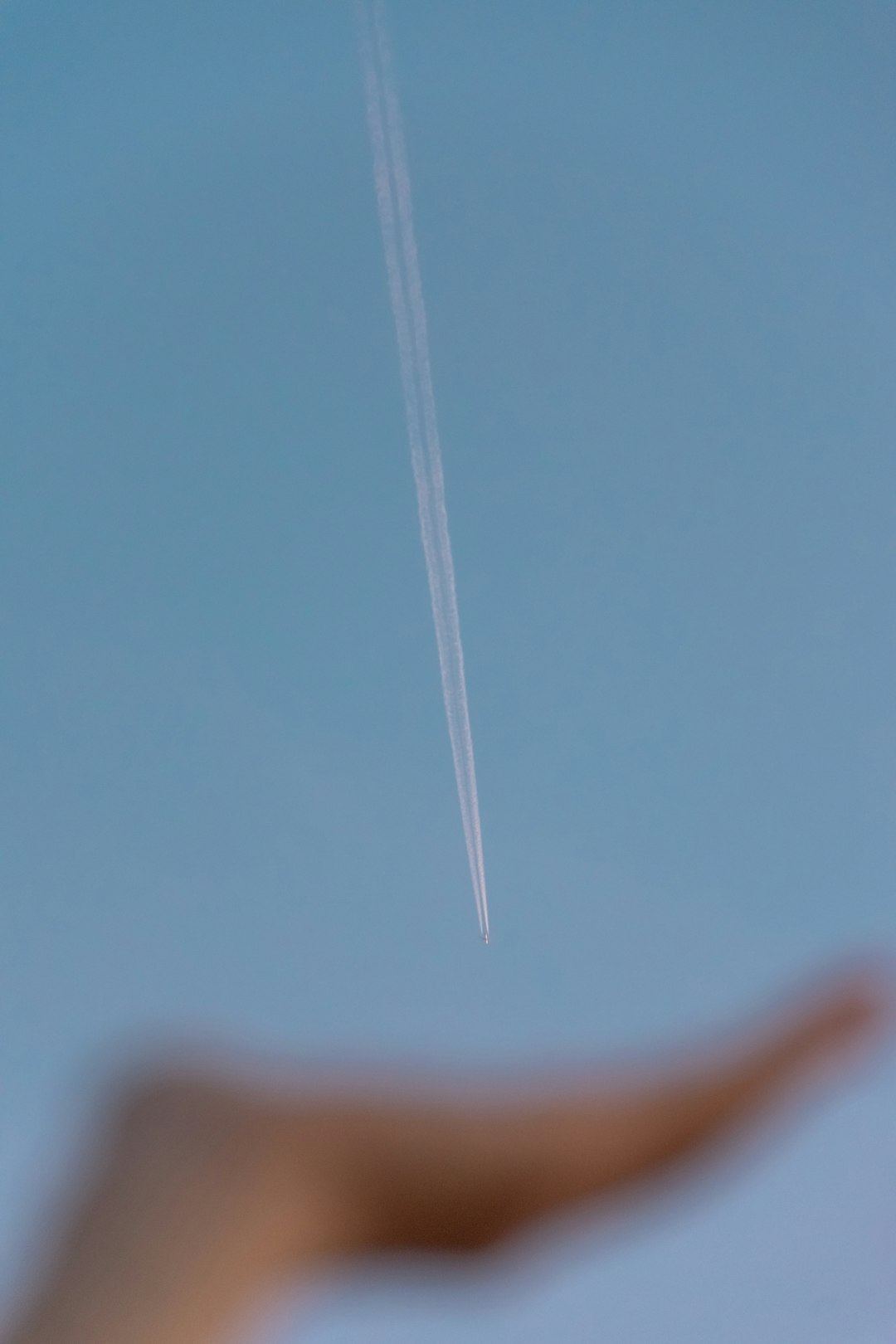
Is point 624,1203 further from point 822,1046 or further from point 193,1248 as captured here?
point 193,1248

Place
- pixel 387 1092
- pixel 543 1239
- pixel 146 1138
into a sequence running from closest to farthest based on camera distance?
1. pixel 543 1239
2. pixel 146 1138
3. pixel 387 1092

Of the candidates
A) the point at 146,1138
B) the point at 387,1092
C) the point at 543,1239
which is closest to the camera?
the point at 543,1239

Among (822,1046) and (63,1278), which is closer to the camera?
(63,1278)

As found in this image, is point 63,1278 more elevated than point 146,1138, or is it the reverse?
point 146,1138

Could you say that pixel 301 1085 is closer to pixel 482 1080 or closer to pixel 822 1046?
pixel 482 1080

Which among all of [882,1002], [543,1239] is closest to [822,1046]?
[882,1002]

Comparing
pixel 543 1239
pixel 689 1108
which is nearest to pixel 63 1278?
pixel 543 1239
